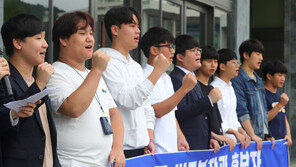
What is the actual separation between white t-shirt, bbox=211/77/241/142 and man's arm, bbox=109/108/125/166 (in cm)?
228

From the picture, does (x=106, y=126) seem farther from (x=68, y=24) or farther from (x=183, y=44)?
(x=183, y=44)

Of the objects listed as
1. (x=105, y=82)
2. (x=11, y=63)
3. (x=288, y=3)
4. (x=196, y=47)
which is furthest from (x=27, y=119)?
(x=288, y=3)

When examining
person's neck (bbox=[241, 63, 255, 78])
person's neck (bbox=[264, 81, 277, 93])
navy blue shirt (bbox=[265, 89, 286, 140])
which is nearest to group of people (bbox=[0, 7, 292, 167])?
person's neck (bbox=[241, 63, 255, 78])

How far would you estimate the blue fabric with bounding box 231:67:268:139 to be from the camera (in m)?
6.14

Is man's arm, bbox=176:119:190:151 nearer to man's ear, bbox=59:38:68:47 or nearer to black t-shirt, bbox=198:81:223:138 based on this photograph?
black t-shirt, bbox=198:81:223:138

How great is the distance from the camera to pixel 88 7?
5.41 m

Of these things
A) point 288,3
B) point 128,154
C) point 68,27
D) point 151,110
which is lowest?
point 128,154

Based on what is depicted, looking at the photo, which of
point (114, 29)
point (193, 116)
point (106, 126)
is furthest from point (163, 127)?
point (106, 126)

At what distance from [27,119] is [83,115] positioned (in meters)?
0.41

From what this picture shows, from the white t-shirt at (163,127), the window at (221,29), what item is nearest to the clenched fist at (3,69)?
the white t-shirt at (163,127)

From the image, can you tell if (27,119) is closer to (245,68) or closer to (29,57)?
(29,57)

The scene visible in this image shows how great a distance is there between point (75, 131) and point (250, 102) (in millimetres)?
3572

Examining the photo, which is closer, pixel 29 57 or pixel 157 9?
pixel 29 57

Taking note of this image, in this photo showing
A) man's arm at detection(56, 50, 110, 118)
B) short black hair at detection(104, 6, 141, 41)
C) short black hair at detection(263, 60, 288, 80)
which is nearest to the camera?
man's arm at detection(56, 50, 110, 118)
